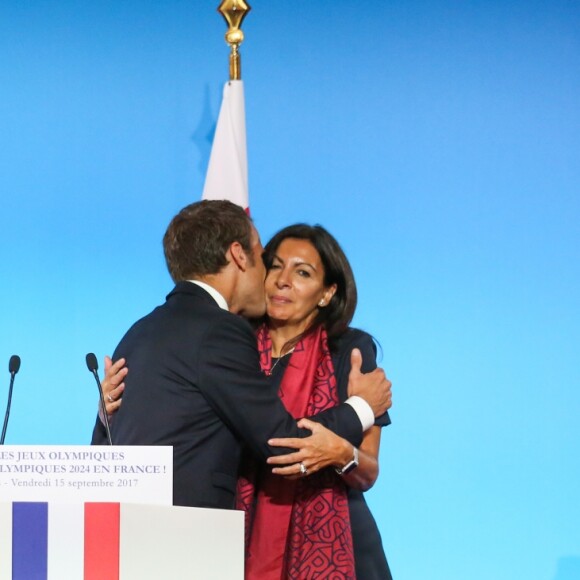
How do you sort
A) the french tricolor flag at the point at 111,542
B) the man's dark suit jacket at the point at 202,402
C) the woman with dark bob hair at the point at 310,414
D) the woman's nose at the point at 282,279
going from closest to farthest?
the french tricolor flag at the point at 111,542, the man's dark suit jacket at the point at 202,402, the woman with dark bob hair at the point at 310,414, the woman's nose at the point at 282,279

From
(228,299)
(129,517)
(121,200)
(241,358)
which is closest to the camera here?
(129,517)

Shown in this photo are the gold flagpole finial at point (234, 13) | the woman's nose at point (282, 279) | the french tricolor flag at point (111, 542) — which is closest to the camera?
the french tricolor flag at point (111, 542)

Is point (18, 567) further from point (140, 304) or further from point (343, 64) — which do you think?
point (343, 64)

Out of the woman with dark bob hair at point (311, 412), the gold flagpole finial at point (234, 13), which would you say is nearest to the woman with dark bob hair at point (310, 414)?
the woman with dark bob hair at point (311, 412)

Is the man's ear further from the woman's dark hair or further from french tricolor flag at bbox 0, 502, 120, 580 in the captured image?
french tricolor flag at bbox 0, 502, 120, 580

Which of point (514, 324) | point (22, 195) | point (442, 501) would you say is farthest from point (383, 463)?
point (22, 195)

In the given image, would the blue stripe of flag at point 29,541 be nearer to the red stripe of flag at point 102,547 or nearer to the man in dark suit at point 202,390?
the red stripe of flag at point 102,547

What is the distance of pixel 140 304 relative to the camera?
3.21 meters

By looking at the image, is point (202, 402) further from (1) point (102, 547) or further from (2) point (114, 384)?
(1) point (102, 547)

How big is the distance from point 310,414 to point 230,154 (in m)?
0.95

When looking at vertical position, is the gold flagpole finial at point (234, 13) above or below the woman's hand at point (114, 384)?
above

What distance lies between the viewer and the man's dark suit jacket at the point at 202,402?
1824 mm

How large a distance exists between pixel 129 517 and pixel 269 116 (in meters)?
2.03

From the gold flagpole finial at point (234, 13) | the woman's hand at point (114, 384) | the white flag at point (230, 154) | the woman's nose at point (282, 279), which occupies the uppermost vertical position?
the gold flagpole finial at point (234, 13)
